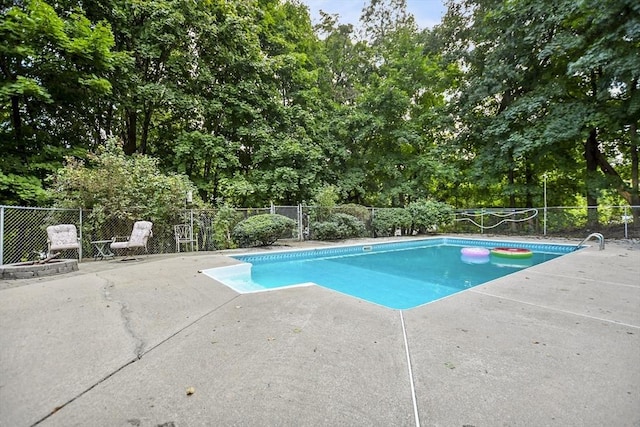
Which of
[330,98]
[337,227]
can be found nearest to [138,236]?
[337,227]

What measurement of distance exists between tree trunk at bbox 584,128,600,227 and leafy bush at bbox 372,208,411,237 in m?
6.89

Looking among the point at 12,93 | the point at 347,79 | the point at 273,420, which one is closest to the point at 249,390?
the point at 273,420

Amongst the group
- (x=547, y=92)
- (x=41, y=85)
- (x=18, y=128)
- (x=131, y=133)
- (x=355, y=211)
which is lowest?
(x=355, y=211)

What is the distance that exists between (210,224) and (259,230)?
1.43 metres

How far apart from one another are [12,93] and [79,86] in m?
1.81

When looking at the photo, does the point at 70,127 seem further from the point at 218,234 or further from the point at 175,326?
the point at 175,326

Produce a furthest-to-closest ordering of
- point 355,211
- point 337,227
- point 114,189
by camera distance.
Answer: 1. point 355,211
2. point 337,227
3. point 114,189

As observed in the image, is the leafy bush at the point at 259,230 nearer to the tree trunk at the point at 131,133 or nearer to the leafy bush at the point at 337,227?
the leafy bush at the point at 337,227

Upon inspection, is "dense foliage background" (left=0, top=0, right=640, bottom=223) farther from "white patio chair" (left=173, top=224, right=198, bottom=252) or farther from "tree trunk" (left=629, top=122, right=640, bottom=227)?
"white patio chair" (left=173, top=224, right=198, bottom=252)

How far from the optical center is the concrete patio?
145 centimetres

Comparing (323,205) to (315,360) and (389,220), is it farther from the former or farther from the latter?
(315,360)

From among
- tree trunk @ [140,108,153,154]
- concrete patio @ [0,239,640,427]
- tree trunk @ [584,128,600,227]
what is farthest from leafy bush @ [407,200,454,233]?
tree trunk @ [140,108,153,154]

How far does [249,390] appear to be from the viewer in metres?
1.65

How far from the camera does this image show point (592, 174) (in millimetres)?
11867
